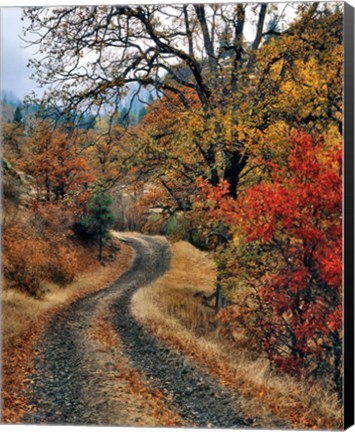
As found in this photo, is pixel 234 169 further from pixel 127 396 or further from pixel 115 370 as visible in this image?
pixel 127 396

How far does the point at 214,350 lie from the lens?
7.10m

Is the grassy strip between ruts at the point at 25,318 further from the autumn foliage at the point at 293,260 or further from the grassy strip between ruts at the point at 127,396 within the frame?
the autumn foliage at the point at 293,260

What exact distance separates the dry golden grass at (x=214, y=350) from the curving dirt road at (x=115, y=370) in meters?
0.14

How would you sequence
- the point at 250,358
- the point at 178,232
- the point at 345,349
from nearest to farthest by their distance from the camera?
the point at 345,349, the point at 250,358, the point at 178,232

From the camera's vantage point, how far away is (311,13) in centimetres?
688

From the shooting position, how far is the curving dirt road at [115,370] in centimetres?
677

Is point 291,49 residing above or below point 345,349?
above

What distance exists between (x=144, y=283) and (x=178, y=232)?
0.80 meters

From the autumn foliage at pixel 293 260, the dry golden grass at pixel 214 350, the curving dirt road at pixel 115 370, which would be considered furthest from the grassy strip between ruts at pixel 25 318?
the autumn foliage at pixel 293 260

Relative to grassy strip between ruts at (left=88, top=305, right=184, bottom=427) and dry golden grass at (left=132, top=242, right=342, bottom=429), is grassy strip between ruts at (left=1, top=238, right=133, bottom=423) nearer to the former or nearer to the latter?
dry golden grass at (left=132, top=242, right=342, bottom=429)

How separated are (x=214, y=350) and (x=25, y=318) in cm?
240

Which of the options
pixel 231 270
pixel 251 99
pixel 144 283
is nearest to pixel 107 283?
pixel 144 283

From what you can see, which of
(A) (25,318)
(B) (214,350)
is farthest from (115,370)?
(A) (25,318)

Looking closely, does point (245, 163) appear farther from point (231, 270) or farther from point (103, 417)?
point (103, 417)
